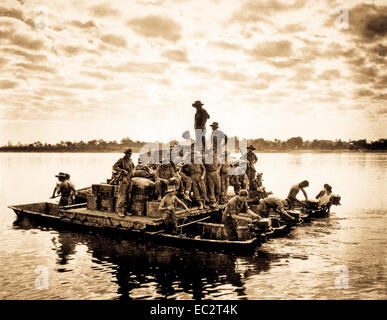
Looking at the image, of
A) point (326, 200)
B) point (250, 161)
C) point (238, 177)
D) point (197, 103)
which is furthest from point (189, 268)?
point (326, 200)

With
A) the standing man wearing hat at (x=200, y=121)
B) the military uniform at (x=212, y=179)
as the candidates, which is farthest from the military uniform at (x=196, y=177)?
the standing man wearing hat at (x=200, y=121)

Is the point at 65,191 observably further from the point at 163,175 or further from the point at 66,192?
the point at 163,175

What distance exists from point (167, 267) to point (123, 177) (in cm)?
464

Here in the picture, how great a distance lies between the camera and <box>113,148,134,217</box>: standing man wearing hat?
45.4ft

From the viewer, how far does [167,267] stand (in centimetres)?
1070

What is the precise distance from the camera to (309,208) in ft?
62.3

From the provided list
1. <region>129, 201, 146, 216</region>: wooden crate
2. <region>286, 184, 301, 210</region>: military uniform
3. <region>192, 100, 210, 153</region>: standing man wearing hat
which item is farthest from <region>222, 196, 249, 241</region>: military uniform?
<region>286, 184, 301, 210</region>: military uniform

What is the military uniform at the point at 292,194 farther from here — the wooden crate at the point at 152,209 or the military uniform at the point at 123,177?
the military uniform at the point at 123,177

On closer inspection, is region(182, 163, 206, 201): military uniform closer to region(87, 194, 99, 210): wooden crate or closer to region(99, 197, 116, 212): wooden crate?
region(99, 197, 116, 212): wooden crate

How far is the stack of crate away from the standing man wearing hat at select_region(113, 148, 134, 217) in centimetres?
105

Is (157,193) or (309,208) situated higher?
(157,193)
